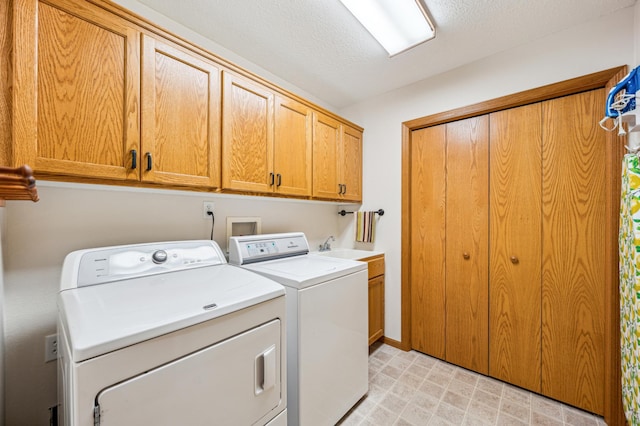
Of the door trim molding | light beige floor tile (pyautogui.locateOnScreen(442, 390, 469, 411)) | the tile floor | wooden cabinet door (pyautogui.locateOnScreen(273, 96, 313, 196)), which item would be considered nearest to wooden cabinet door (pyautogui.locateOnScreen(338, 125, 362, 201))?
wooden cabinet door (pyautogui.locateOnScreen(273, 96, 313, 196))

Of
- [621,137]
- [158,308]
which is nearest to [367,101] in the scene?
[621,137]

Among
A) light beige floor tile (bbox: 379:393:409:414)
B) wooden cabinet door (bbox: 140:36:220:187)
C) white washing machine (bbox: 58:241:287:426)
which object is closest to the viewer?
white washing machine (bbox: 58:241:287:426)

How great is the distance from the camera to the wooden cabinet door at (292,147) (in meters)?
1.89

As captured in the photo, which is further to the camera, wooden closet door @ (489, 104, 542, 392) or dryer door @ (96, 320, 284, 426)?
wooden closet door @ (489, 104, 542, 392)

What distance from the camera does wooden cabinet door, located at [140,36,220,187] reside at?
1263 mm

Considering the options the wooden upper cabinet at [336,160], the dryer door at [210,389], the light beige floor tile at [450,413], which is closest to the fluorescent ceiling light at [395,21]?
the wooden upper cabinet at [336,160]

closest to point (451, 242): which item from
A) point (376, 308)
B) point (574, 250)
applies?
point (574, 250)

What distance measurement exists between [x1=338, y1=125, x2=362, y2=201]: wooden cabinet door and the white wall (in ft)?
0.28

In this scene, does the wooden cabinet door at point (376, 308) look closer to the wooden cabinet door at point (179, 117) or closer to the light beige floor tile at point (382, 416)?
the light beige floor tile at point (382, 416)

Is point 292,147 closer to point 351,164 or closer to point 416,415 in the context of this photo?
point 351,164

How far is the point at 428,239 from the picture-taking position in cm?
237

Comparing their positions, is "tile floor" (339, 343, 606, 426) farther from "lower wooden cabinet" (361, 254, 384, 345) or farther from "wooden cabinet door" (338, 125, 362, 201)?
"wooden cabinet door" (338, 125, 362, 201)

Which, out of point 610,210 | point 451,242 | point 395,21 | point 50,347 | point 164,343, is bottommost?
point 50,347

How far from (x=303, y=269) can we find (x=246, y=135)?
96 cm
